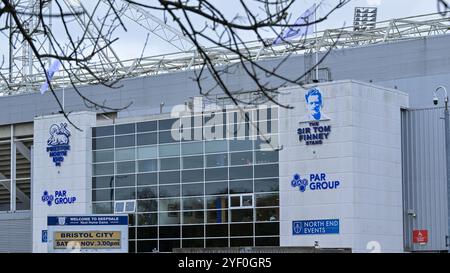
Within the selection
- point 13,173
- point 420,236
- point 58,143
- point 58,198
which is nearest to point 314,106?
point 420,236

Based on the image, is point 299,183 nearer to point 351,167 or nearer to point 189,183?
point 351,167

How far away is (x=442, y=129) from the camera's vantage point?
2115 inches

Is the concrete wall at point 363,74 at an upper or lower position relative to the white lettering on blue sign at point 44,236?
upper

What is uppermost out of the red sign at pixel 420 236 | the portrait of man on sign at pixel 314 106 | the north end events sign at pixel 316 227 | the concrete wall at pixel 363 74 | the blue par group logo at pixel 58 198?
the concrete wall at pixel 363 74

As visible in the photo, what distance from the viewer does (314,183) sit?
5259cm

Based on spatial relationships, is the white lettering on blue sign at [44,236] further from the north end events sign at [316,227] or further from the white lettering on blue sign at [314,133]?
the white lettering on blue sign at [314,133]

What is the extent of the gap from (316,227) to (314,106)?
596cm

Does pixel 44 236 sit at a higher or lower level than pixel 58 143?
lower

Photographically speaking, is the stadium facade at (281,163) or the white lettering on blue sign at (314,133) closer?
the stadium facade at (281,163)

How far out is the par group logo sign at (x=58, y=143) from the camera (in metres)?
63.8

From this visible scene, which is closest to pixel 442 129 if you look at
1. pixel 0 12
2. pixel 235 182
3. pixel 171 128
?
pixel 235 182

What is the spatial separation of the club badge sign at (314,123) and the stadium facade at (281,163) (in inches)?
2.7

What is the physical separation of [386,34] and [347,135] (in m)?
8.47

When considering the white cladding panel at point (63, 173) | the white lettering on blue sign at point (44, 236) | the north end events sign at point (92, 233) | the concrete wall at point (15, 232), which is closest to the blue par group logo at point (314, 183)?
the north end events sign at point (92, 233)
